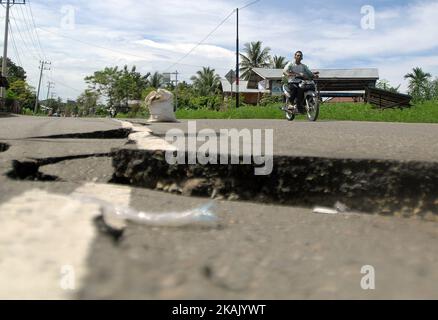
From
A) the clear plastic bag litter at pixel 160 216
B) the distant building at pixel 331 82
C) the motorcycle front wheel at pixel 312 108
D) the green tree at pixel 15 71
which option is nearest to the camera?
the clear plastic bag litter at pixel 160 216

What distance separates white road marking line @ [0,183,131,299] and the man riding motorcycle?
7355 millimetres

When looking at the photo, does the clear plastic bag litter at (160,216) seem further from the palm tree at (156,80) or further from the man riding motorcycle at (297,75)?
the palm tree at (156,80)

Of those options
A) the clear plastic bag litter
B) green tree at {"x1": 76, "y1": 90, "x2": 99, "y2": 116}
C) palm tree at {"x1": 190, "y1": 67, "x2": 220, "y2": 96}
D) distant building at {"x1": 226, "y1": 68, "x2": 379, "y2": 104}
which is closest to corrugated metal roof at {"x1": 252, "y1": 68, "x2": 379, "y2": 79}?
distant building at {"x1": 226, "y1": 68, "x2": 379, "y2": 104}

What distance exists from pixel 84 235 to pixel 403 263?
1.13m

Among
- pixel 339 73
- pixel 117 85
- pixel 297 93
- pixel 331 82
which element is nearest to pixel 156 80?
pixel 117 85

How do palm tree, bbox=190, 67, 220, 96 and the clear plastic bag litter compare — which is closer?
the clear plastic bag litter

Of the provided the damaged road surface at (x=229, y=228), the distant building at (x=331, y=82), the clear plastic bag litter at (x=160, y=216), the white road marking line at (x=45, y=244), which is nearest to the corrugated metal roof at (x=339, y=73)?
the distant building at (x=331, y=82)

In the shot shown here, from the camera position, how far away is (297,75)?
30.0 ft

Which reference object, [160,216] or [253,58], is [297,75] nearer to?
[160,216]

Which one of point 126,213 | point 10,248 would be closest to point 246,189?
point 126,213

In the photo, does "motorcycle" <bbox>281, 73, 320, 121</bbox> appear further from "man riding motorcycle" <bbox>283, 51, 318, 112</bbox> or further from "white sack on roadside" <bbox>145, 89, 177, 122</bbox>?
"white sack on roadside" <bbox>145, 89, 177, 122</bbox>

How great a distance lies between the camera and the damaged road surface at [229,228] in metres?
1.37

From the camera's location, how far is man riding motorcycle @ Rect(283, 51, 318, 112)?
9.19 meters
